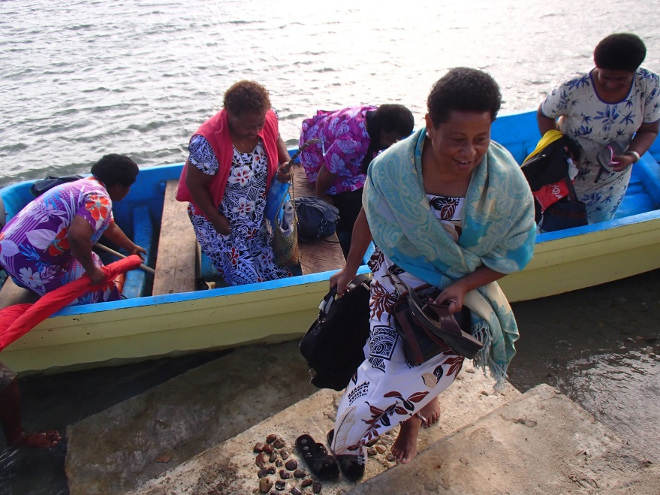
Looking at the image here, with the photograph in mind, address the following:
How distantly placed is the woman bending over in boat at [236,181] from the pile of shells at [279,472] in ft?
4.51

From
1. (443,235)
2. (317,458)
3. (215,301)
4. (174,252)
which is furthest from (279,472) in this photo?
(174,252)

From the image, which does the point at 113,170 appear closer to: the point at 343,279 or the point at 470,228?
the point at 343,279

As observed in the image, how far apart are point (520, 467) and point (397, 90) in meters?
7.54

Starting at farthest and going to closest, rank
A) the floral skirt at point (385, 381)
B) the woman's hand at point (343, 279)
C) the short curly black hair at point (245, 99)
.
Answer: the short curly black hair at point (245, 99) → the woman's hand at point (343, 279) → the floral skirt at point (385, 381)

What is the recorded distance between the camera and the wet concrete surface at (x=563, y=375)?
3684 mm

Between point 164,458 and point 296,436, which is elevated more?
point 296,436

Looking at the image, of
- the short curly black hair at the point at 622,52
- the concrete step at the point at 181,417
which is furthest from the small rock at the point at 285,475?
the short curly black hair at the point at 622,52

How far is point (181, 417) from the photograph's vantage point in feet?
12.7

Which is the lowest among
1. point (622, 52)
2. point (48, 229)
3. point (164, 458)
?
point (164, 458)

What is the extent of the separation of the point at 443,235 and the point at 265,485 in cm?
156

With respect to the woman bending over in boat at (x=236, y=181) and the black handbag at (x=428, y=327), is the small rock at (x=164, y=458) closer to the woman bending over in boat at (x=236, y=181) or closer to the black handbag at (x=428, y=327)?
the woman bending over in boat at (x=236, y=181)

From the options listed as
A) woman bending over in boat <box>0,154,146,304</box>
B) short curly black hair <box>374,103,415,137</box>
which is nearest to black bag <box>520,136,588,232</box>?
short curly black hair <box>374,103,415,137</box>

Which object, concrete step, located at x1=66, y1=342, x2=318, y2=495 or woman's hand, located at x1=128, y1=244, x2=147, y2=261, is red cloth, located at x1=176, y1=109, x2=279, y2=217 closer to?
woman's hand, located at x1=128, y1=244, x2=147, y2=261

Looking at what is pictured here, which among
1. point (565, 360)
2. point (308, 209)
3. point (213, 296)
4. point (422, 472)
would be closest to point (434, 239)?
point (422, 472)
